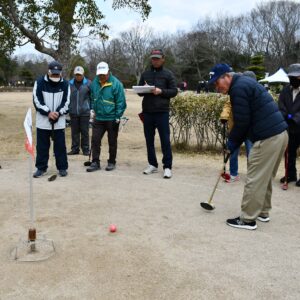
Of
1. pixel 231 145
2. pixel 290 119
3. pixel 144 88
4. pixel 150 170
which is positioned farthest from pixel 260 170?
pixel 150 170

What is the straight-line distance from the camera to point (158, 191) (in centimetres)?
622

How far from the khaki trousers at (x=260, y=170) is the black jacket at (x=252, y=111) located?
88mm

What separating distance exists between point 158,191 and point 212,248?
2.15 metres

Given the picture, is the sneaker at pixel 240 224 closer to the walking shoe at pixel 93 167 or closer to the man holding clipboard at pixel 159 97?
the man holding clipboard at pixel 159 97

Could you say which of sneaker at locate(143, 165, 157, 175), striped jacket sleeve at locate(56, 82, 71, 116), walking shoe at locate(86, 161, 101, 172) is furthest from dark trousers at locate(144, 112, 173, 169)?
striped jacket sleeve at locate(56, 82, 71, 116)

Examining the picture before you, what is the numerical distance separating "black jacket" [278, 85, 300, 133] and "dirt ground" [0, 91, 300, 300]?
97 centimetres

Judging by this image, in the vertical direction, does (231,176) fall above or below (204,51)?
below

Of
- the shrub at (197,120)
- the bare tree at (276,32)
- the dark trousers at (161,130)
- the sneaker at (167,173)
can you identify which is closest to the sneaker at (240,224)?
the sneaker at (167,173)

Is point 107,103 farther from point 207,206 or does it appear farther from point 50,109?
point 207,206

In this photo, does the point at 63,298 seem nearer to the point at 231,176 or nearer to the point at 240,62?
the point at 231,176

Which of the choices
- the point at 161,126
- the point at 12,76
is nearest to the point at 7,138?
the point at 161,126

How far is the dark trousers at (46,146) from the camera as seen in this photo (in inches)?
271

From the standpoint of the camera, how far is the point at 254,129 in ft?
15.0

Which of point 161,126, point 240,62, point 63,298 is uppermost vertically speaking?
point 240,62
